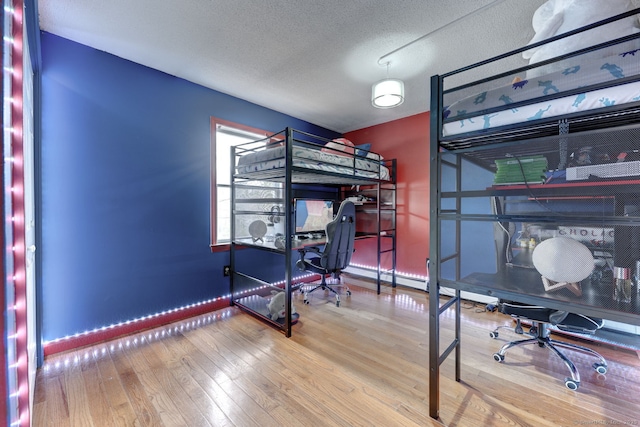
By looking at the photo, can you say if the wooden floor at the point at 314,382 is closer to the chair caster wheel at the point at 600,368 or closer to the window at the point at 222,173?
the chair caster wheel at the point at 600,368

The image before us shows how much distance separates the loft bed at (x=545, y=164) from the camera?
0.94m

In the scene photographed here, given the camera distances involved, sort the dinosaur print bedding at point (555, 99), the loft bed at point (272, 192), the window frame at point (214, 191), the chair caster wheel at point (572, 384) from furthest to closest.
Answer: the window frame at point (214, 191) < the loft bed at point (272, 192) < the chair caster wheel at point (572, 384) < the dinosaur print bedding at point (555, 99)

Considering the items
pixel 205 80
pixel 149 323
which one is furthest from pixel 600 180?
pixel 149 323

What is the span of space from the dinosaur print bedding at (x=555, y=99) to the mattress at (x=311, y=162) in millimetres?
1414

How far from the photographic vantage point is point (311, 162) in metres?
2.53

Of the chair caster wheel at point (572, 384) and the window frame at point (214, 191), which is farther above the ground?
the window frame at point (214, 191)

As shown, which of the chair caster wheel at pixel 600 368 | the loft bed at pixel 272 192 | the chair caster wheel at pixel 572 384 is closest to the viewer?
the chair caster wheel at pixel 572 384

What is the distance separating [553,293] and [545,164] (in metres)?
0.62

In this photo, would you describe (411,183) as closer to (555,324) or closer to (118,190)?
(555,324)

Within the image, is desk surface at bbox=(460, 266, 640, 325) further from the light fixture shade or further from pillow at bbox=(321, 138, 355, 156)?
pillow at bbox=(321, 138, 355, 156)

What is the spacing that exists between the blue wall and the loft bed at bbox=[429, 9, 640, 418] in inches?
90.9

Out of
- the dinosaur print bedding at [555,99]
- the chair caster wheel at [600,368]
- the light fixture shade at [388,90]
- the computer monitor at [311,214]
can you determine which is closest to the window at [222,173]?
the computer monitor at [311,214]

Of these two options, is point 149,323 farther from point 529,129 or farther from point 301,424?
point 529,129

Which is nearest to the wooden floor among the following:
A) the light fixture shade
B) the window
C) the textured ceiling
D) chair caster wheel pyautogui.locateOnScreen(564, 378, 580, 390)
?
chair caster wheel pyautogui.locateOnScreen(564, 378, 580, 390)
